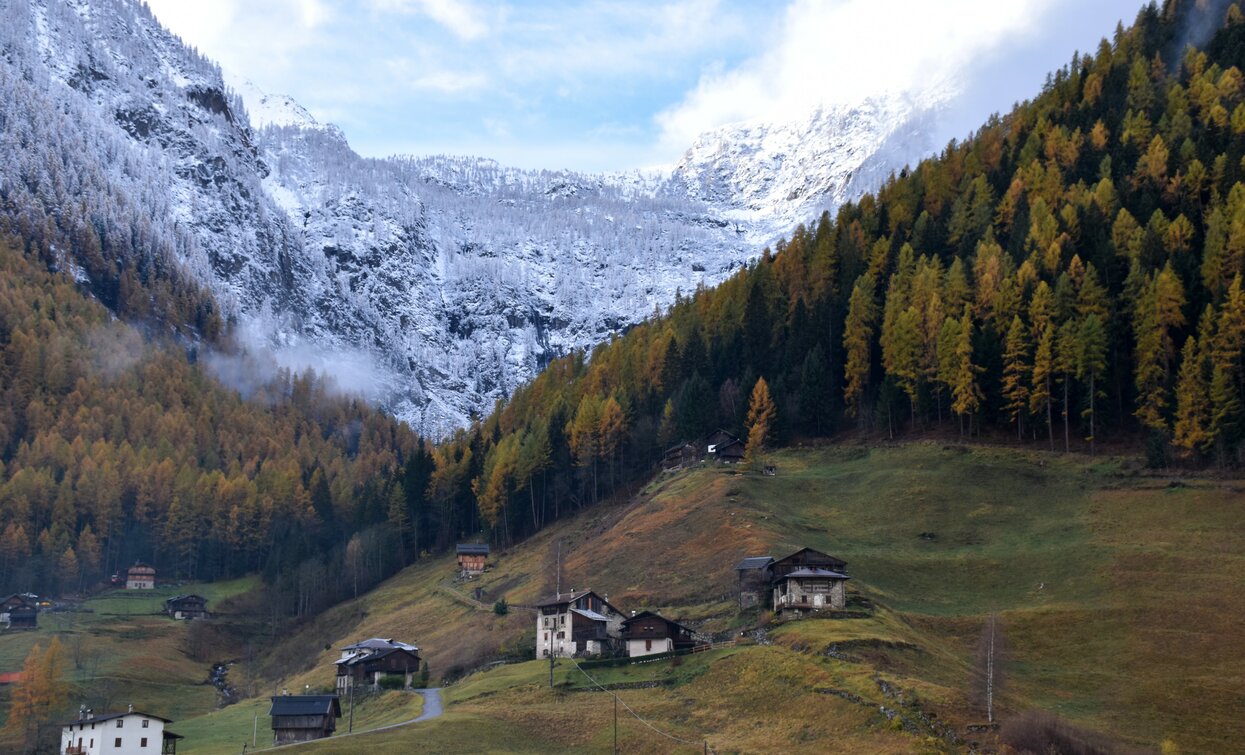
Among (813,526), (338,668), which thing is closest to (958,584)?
(813,526)

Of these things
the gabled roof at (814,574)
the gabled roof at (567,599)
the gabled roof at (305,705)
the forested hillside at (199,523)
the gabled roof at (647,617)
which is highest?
the forested hillside at (199,523)

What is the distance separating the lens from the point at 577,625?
294ft

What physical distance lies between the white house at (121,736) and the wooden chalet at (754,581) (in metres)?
45.3

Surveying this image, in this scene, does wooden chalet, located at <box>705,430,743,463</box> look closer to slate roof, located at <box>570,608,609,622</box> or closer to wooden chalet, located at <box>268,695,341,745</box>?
slate roof, located at <box>570,608,609,622</box>

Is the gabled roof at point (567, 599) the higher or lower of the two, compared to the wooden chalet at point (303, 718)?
higher

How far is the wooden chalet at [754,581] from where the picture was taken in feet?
284

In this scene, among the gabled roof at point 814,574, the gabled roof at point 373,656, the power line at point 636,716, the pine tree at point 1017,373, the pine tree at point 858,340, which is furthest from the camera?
the pine tree at point 858,340

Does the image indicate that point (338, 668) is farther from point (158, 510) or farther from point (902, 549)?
point (158, 510)

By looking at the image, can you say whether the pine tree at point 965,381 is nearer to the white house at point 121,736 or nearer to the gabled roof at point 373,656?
the gabled roof at point 373,656

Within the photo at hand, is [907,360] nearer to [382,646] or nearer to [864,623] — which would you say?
[864,623]

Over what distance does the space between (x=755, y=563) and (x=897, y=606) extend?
10.8 m

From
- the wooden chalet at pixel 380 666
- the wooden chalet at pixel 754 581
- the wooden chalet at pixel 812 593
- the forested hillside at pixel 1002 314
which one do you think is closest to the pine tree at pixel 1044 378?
the forested hillside at pixel 1002 314

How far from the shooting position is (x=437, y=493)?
6358 inches

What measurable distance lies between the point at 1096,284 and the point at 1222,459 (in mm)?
25892
